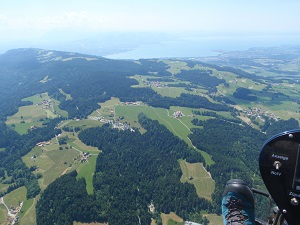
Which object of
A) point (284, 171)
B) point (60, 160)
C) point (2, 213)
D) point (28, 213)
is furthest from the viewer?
point (60, 160)

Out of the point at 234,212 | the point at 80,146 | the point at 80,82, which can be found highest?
the point at 234,212

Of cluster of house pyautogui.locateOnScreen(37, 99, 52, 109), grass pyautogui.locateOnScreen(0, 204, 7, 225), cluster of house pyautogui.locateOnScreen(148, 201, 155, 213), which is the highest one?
cluster of house pyautogui.locateOnScreen(148, 201, 155, 213)

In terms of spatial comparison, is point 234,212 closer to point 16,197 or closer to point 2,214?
point 2,214

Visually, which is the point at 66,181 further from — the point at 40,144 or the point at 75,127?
the point at 75,127

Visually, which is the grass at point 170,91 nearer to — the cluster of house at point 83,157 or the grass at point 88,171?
the cluster of house at point 83,157

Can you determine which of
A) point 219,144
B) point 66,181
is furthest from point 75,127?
point 219,144

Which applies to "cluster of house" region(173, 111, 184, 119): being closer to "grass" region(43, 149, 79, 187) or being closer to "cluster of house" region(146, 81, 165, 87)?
"grass" region(43, 149, 79, 187)

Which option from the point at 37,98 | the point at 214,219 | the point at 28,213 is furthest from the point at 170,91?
the point at 28,213

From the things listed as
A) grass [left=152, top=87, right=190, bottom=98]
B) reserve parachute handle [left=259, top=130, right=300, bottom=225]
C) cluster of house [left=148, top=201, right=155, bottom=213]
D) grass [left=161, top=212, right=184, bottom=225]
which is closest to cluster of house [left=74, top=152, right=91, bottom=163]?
cluster of house [left=148, top=201, right=155, bottom=213]
